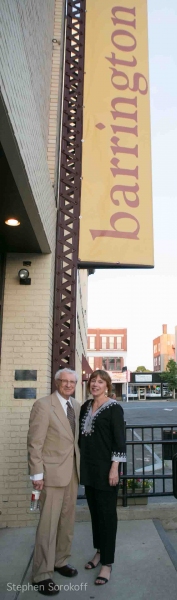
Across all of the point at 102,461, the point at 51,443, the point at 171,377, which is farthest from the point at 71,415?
the point at 171,377

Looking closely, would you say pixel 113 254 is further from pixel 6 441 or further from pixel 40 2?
pixel 40 2

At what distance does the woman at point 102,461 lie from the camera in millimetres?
3566

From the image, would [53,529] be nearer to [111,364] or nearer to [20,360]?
[20,360]

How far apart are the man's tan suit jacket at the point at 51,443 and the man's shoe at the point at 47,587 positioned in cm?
68

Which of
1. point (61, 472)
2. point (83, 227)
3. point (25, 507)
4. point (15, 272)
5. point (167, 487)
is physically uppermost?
point (83, 227)

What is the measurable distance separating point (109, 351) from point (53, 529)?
218 feet

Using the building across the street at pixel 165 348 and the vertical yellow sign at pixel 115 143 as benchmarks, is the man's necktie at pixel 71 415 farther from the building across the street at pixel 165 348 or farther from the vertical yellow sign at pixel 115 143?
the building across the street at pixel 165 348

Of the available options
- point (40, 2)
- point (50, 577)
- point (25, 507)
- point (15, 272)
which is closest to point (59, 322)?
point (15, 272)

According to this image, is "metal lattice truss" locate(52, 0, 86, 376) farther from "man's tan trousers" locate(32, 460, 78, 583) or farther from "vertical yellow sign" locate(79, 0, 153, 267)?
"man's tan trousers" locate(32, 460, 78, 583)

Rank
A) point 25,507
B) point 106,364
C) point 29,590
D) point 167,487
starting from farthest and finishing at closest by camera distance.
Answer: point 106,364, point 167,487, point 25,507, point 29,590

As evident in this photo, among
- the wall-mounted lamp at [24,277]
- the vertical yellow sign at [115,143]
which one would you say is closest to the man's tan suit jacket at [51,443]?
the wall-mounted lamp at [24,277]

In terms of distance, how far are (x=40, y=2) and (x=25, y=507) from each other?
18.4 feet

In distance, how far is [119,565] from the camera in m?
3.81

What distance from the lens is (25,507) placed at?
480 centimetres
